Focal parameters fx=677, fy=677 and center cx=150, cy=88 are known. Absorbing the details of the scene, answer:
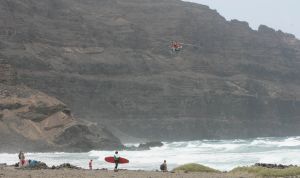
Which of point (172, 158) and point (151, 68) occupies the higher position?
point (151, 68)

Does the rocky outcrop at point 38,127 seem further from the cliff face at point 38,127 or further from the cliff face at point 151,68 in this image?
the cliff face at point 151,68

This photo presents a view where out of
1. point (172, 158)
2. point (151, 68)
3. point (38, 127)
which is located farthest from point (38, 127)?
point (151, 68)

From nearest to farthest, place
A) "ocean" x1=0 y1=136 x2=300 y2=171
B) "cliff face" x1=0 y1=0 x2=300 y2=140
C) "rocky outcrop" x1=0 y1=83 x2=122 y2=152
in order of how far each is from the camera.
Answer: "ocean" x1=0 y1=136 x2=300 y2=171, "rocky outcrop" x1=0 y1=83 x2=122 y2=152, "cliff face" x1=0 y1=0 x2=300 y2=140

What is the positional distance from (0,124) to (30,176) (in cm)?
4586

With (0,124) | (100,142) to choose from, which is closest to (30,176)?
(0,124)

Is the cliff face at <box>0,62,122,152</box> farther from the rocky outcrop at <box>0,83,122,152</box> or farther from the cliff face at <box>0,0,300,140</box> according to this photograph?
the cliff face at <box>0,0,300,140</box>

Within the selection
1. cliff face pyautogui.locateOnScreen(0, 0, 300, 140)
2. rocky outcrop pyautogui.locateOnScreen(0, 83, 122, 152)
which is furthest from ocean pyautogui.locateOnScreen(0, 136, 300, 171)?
cliff face pyautogui.locateOnScreen(0, 0, 300, 140)

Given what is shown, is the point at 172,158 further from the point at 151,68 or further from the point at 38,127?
the point at 151,68

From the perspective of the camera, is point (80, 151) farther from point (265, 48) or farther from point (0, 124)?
point (265, 48)

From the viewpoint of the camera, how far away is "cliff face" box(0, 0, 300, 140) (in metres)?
115

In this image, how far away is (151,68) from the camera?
12925cm

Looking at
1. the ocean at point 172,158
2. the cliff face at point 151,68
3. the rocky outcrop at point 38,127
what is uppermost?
the cliff face at point 151,68

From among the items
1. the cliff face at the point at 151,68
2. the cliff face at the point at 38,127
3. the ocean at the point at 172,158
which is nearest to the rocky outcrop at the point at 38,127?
the cliff face at the point at 38,127

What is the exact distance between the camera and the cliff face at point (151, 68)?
4535 inches
